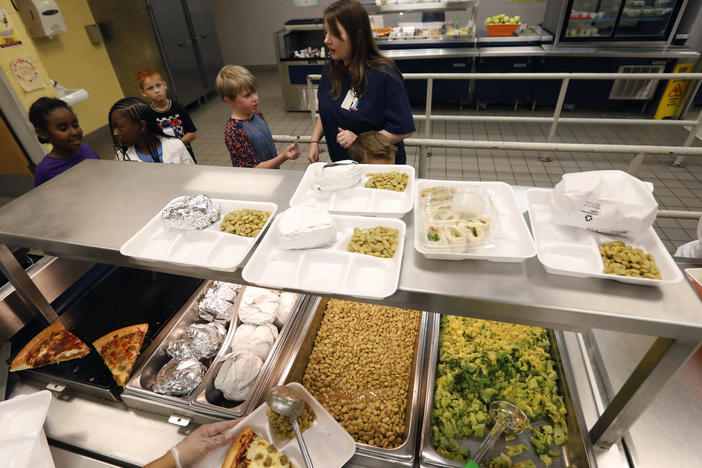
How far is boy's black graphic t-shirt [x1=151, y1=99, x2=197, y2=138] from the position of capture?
304 centimetres

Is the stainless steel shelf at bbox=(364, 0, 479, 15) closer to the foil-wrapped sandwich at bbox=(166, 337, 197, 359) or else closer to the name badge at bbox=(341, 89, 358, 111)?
the name badge at bbox=(341, 89, 358, 111)

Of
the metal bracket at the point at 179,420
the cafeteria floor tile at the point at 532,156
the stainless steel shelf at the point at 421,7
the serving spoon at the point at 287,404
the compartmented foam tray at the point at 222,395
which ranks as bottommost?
the cafeteria floor tile at the point at 532,156

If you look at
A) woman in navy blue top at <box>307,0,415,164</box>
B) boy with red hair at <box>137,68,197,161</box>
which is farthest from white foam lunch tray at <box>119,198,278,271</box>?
boy with red hair at <box>137,68,197,161</box>

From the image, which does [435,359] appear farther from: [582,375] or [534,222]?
[534,222]

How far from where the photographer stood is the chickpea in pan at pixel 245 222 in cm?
111

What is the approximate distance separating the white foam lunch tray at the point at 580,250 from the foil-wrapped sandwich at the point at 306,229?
58 cm

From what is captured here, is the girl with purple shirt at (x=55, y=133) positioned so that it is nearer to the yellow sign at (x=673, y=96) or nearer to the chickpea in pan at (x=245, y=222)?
the chickpea in pan at (x=245, y=222)

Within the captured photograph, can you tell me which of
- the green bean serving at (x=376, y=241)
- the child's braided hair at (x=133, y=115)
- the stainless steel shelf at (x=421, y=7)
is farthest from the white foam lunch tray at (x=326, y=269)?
the stainless steel shelf at (x=421, y=7)

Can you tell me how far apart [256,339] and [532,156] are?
463 cm

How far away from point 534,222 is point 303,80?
6.03 metres

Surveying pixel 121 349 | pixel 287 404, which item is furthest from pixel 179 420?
pixel 287 404

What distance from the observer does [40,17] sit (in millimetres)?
4523

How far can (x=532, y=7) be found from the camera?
7059mm

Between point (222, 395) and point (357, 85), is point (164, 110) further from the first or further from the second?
point (222, 395)
